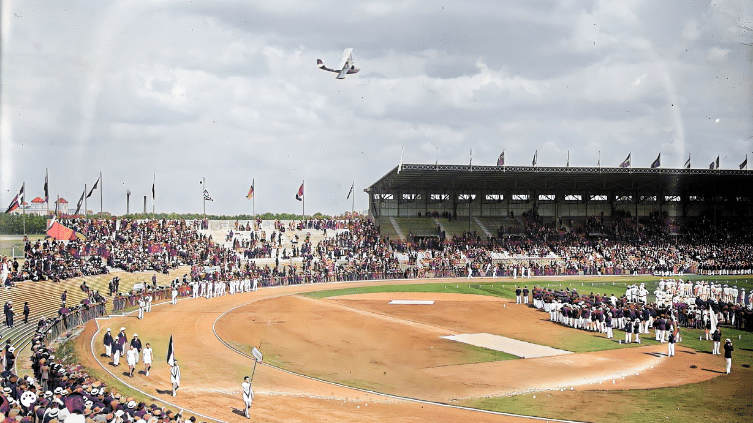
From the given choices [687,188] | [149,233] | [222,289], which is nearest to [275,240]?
[149,233]

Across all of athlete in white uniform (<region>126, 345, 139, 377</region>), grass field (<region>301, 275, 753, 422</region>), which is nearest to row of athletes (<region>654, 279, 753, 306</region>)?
grass field (<region>301, 275, 753, 422</region>)

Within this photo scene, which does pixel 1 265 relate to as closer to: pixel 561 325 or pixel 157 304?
pixel 157 304

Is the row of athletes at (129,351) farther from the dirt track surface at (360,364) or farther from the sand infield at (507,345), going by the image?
the sand infield at (507,345)

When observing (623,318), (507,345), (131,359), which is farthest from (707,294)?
(131,359)

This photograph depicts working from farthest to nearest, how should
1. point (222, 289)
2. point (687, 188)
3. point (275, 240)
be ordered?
point (687, 188), point (275, 240), point (222, 289)

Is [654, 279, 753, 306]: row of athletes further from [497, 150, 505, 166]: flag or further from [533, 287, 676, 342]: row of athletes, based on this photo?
[497, 150, 505, 166]: flag

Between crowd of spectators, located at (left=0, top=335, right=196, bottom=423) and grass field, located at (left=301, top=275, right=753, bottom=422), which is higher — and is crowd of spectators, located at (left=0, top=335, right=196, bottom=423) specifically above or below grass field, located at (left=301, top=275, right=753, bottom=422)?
above
